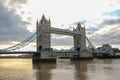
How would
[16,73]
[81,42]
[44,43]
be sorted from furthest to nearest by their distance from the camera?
[81,42]
[44,43]
[16,73]

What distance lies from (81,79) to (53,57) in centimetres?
4924

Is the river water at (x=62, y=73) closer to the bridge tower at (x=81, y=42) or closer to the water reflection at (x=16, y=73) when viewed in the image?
the water reflection at (x=16, y=73)

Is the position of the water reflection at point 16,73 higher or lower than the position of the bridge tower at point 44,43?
lower

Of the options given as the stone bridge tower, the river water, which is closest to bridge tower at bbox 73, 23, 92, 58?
the stone bridge tower

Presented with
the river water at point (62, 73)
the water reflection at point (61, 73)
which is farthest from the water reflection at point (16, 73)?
the water reflection at point (61, 73)

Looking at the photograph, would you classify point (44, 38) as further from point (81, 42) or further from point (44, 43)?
point (81, 42)

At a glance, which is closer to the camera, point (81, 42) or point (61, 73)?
point (61, 73)

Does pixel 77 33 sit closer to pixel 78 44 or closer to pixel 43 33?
pixel 78 44

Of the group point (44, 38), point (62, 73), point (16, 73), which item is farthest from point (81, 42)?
point (16, 73)

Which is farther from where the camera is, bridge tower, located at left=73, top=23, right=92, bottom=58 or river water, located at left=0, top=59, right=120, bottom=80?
bridge tower, located at left=73, top=23, right=92, bottom=58

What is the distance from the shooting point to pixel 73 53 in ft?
326

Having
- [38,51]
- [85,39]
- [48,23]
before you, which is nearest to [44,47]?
[38,51]

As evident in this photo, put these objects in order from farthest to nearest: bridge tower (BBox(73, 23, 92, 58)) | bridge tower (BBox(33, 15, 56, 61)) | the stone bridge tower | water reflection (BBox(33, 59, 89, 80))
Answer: bridge tower (BBox(73, 23, 92, 58))
the stone bridge tower
bridge tower (BBox(33, 15, 56, 61))
water reflection (BBox(33, 59, 89, 80))

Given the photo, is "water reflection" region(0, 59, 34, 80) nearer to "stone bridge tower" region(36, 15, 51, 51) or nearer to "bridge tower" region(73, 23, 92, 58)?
"stone bridge tower" region(36, 15, 51, 51)
